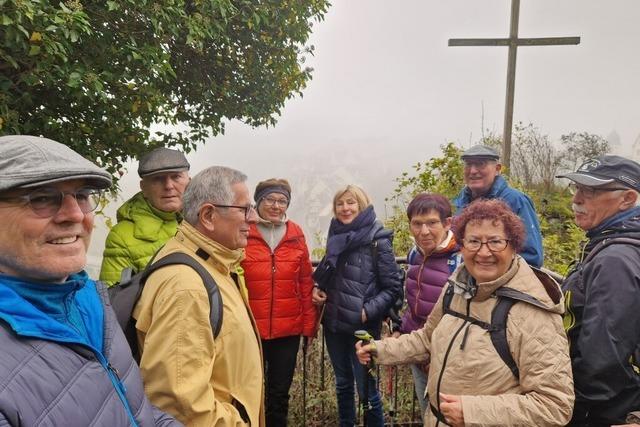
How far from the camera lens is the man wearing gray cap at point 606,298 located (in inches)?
73.3

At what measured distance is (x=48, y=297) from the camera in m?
1.17

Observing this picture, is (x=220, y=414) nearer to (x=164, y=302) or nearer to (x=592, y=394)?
(x=164, y=302)

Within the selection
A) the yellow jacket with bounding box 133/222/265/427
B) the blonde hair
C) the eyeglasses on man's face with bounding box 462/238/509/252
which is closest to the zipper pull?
the yellow jacket with bounding box 133/222/265/427

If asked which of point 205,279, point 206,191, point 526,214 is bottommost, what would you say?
point 205,279

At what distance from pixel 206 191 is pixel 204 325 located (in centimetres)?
63

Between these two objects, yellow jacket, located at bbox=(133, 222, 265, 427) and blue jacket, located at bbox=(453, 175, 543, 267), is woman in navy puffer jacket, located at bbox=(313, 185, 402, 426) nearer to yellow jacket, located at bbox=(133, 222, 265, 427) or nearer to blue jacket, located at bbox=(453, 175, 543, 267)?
blue jacket, located at bbox=(453, 175, 543, 267)

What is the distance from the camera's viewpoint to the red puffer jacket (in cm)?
307

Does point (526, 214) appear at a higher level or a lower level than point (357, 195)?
lower

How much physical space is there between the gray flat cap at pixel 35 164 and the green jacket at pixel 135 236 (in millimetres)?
1484

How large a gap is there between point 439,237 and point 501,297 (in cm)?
111

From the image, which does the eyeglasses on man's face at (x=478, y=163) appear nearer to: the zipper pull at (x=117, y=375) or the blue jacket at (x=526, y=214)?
the blue jacket at (x=526, y=214)

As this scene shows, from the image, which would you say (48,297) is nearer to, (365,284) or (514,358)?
(514,358)

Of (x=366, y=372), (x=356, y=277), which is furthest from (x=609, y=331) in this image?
(x=356, y=277)

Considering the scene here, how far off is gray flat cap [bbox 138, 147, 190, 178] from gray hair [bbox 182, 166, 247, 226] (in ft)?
2.73
